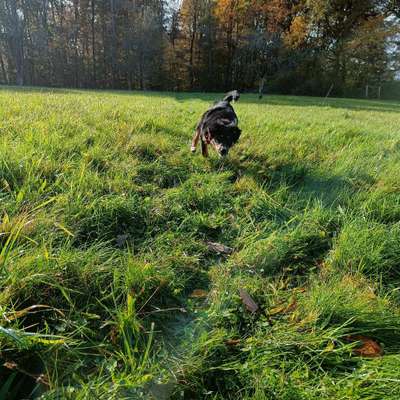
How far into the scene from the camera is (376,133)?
5.59m

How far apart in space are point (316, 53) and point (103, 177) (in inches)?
1204

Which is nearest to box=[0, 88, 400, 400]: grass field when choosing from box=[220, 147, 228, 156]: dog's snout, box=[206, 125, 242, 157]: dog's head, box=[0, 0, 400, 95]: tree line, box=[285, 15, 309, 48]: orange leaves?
box=[220, 147, 228, 156]: dog's snout

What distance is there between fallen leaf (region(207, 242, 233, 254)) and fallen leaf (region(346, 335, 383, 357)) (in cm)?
92

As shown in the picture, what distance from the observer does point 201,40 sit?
96.7ft

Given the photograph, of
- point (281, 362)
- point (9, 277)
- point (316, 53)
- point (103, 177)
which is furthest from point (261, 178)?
point (316, 53)

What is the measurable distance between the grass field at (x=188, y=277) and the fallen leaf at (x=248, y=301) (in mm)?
33

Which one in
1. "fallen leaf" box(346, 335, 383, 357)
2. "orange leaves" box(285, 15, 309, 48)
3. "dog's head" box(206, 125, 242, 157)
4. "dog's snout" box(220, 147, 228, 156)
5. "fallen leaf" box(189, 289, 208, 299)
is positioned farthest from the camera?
"orange leaves" box(285, 15, 309, 48)

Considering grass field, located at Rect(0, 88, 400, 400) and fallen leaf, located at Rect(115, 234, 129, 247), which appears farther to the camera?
fallen leaf, located at Rect(115, 234, 129, 247)

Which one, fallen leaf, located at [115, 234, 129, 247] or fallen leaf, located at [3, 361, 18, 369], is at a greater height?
fallen leaf, located at [115, 234, 129, 247]

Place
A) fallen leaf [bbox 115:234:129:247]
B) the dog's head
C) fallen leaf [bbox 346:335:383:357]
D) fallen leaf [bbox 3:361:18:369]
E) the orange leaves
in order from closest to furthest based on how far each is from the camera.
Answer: fallen leaf [bbox 3:361:18:369]
fallen leaf [bbox 346:335:383:357]
fallen leaf [bbox 115:234:129:247]
the dog's head
the orange leaves

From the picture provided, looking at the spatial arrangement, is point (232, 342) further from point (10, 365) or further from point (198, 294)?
point (10, 365)

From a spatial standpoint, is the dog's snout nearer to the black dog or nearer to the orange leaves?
the black dog

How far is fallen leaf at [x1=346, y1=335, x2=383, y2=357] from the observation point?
1.30 metres

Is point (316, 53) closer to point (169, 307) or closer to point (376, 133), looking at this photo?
point (376, 133)
